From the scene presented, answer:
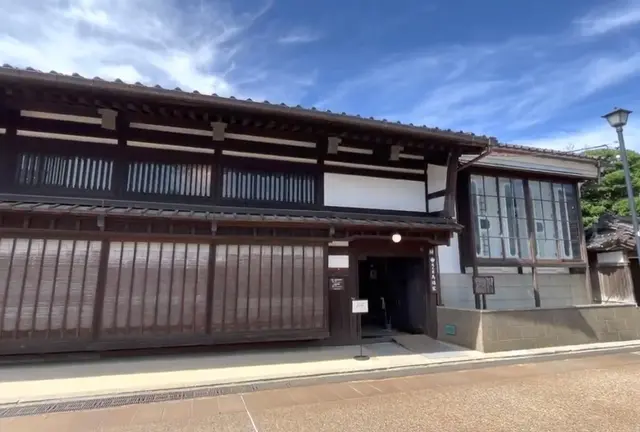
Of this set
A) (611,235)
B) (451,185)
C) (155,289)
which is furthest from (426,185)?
(155,289)

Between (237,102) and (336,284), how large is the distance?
432cm

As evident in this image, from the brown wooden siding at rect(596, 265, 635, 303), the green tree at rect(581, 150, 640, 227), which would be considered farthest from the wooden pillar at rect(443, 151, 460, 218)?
the green tree at rect(581, 150, 640, 227)

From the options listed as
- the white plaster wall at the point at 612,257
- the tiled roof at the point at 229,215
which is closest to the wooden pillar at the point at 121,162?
the tiled roof at the point at 229,215

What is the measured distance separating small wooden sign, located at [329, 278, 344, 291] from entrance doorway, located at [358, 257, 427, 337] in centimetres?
126

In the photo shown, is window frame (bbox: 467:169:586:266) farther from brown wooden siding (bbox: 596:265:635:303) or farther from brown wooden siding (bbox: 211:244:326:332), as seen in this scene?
brown wooden siding (bbox: 211:244:326:332)

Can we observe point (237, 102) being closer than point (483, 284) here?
Yes

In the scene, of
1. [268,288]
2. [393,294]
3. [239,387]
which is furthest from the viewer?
[393,294]

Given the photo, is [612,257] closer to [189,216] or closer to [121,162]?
[189,216]

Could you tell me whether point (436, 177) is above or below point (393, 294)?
above

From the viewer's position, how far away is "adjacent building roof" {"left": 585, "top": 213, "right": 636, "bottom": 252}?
33.7ft

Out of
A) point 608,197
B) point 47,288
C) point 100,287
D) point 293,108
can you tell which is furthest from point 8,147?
point 608,197

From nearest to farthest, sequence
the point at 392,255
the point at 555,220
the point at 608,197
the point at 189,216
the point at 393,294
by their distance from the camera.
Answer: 1. the point at 189,216
2. the point at 392,255
3. the point at 393,294
4. the point at 555,220
5. the point at 608,197

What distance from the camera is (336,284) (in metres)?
7.95

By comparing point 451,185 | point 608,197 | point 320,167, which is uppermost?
point 608,197
